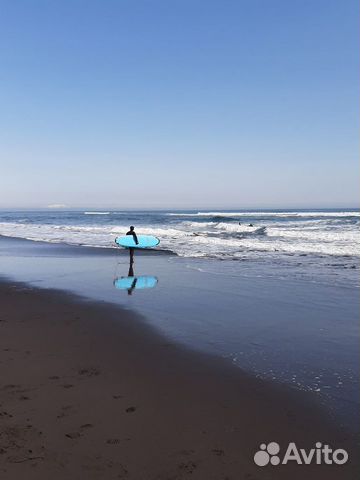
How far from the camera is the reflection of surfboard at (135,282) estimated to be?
476 inches

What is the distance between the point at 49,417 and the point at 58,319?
4.22 meters

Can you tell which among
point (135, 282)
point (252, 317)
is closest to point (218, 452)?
point (252, 317)

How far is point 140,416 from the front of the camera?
14.4ft

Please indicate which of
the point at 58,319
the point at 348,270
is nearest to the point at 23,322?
the point at 58,319

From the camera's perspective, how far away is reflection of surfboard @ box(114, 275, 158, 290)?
12.1 meters

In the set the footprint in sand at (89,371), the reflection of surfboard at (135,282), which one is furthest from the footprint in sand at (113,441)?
the reflection of surfboard at (135,282)

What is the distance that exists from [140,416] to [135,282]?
8.51m

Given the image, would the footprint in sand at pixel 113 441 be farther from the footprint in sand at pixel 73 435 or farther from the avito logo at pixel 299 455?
the avito logo at pixel 299 455

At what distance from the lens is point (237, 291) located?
1105cm

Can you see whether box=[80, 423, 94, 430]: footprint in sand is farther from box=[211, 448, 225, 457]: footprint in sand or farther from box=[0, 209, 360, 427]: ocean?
box=[0, 209, 360, 427]: ocean

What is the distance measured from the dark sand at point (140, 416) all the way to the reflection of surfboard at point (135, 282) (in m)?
5.11

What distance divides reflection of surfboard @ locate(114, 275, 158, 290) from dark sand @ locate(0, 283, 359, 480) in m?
5.11

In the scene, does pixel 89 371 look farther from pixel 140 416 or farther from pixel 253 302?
pixel 253 302

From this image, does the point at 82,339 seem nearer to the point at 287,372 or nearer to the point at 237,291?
the point at 287,372
